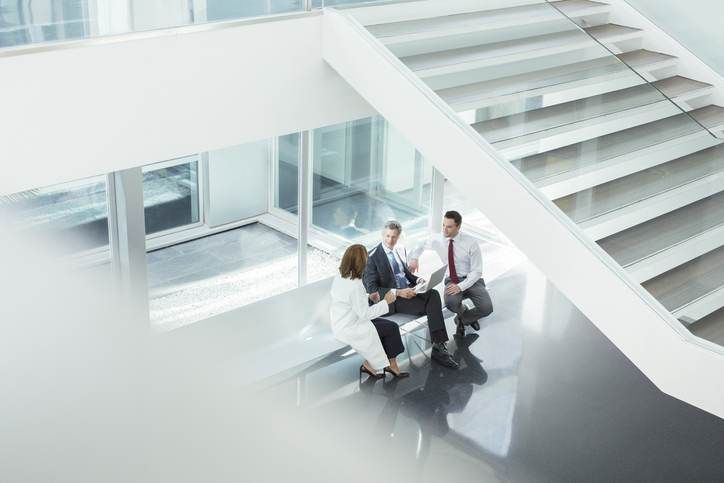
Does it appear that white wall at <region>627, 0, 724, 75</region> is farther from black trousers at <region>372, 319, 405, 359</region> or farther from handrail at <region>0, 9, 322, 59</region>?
black trousers at <region>372, 319, 405, 359</region>

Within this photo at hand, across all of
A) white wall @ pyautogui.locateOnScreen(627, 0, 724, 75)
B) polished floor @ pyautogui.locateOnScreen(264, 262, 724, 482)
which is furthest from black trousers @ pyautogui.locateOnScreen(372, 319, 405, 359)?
white wall @ pyautogui.locateOnScreen(627, 0, 724, 75)

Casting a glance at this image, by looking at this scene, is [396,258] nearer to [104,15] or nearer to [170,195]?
[170,195]

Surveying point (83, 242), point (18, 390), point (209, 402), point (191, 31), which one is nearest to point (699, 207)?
point (191, 31)

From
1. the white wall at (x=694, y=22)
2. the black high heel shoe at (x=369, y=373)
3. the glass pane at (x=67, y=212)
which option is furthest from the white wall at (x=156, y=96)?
the white wall at (x=694, y=22)

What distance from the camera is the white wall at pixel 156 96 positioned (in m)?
6.23

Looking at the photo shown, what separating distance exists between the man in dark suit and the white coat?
0.45m

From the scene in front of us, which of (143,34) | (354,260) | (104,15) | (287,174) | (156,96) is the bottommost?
(354,260)

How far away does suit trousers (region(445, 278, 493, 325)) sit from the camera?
9555mm

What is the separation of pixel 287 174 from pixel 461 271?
1986 mm

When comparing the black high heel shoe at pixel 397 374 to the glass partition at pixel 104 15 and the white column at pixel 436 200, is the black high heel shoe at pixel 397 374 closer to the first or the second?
the white column at pixel 436 200

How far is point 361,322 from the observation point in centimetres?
870

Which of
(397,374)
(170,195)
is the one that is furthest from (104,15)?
(397,374)

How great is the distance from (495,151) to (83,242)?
150 inches

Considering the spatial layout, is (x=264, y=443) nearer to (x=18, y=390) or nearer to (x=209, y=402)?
(x=209, y=402)
